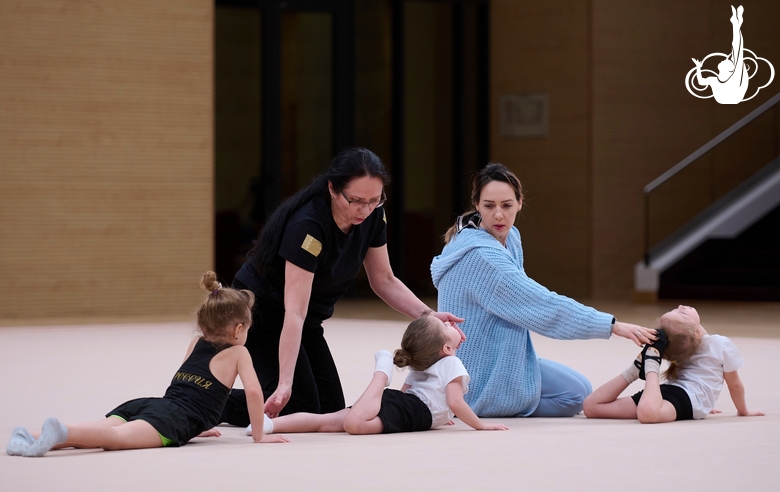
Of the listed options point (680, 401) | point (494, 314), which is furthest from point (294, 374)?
point (680, 401)

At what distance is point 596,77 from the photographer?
47.3ft

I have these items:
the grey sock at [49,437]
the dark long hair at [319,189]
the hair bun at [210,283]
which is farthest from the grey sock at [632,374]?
the grey sock at [49,437]

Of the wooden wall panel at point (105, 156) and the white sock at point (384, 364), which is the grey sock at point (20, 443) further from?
the wooden wall panel at point (105, 156)

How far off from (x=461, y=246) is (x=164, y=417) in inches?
61.3

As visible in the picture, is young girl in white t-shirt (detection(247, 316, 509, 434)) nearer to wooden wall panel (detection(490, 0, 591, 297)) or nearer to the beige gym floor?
the beige gym floor

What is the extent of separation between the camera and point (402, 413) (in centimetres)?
473

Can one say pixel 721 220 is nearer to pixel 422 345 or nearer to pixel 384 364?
pixel 422 345

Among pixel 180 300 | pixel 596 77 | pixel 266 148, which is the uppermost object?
pixel 596 77

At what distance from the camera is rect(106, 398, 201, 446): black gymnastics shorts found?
4.30 metres

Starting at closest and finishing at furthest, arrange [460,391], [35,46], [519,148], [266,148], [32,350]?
[460,391] < [32,350] < [35,46] < [266,148] < [519,148]

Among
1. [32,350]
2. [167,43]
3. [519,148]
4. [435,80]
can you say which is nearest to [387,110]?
[435,80]

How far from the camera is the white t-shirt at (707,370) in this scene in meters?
5.05

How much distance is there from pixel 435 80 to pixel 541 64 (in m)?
1.51

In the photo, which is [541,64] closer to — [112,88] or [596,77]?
[596,77]
